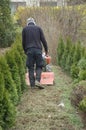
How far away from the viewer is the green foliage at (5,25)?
19.1 meters

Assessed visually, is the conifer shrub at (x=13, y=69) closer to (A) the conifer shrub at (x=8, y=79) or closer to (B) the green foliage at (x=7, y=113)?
(A) the conifer shrub at (x=8, y=79)

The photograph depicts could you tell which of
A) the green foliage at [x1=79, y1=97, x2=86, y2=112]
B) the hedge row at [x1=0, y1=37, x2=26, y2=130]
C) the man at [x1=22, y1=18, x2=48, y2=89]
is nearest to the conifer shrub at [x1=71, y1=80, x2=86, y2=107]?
the green foliage at [x1=79, y1=97, x2=86, y2=112]

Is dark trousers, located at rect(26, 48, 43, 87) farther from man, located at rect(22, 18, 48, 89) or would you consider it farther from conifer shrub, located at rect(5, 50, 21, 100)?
conifer shrub, located at rect(5, 50, 21, 100)

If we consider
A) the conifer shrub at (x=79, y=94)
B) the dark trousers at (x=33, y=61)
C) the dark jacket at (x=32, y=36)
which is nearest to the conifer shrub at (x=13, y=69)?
the dark trousers at (x=33, y=61)

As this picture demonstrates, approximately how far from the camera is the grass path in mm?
6762

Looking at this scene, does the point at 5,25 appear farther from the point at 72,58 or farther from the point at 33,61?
the point at 33,61

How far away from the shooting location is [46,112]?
7551 millimetres

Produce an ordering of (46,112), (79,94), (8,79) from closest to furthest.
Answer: (79,94) → (8,79) → (46,112)

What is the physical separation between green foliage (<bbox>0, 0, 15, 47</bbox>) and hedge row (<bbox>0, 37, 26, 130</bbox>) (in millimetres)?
9828

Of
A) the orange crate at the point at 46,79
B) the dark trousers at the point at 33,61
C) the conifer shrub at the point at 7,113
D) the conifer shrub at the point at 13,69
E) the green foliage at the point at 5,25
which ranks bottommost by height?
the green foliage at the point at 5,25

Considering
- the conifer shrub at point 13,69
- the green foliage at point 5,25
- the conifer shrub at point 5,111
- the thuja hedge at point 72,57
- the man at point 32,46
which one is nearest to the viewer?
the conifer shrub at point 5,111

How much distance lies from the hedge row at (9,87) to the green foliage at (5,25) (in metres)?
9.83

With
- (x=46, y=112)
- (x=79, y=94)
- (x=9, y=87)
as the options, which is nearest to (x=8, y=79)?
(x=9, y=87)

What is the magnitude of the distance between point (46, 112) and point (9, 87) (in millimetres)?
874
